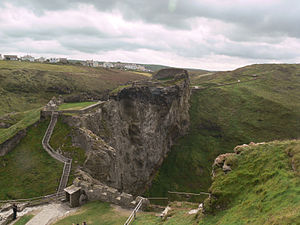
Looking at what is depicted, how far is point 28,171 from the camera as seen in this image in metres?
25.5

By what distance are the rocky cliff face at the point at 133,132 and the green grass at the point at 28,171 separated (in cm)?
429

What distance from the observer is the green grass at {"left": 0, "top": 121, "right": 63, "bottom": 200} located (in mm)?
23172

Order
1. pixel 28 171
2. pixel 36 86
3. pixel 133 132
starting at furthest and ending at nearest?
1. pixel 36 86
2. pixel 133 132
3. pixel 28 171

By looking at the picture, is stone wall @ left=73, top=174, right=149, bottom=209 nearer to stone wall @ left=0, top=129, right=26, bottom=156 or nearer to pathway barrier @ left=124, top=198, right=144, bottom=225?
pathway barrier @ left=124, top=198, right=144, bottom=225

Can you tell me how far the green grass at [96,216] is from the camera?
16.2m

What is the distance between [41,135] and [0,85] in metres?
79.5

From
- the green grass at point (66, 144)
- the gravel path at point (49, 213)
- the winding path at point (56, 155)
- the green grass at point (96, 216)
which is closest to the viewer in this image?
the green grass at point (96, 216)

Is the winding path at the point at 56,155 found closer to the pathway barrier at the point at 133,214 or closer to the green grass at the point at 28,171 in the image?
the green grass at the point at 28,171

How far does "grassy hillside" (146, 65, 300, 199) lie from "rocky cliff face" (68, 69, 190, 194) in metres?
5.03

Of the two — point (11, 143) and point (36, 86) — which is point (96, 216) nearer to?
point (11, 143)

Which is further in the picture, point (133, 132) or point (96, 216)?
point (133, 132)

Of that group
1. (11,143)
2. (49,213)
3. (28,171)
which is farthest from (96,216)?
(11,143)

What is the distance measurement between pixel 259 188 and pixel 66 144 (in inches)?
1021

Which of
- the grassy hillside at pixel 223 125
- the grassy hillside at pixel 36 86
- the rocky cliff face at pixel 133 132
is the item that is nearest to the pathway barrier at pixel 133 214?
the rocky cliff face at pixel 133 132
